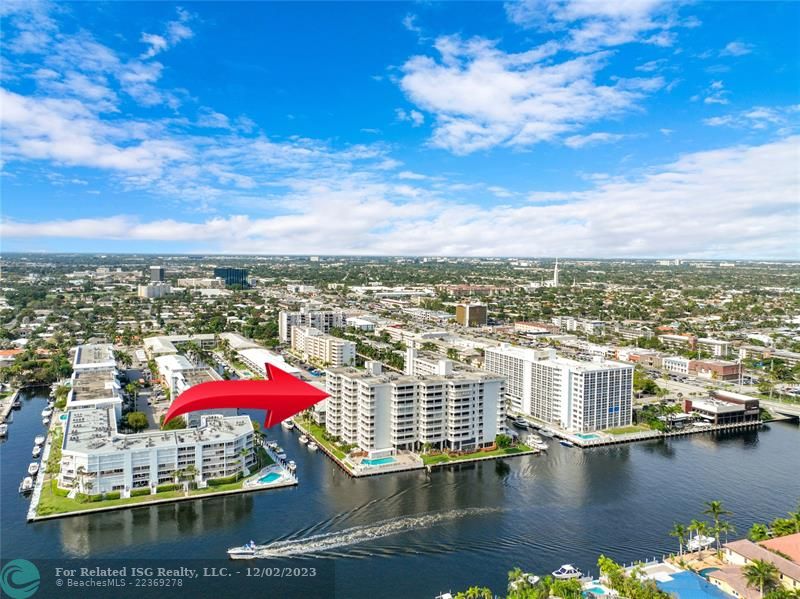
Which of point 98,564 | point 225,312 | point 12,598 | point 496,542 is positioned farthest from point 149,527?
point 225,312

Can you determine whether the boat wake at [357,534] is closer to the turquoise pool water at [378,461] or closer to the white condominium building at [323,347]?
the turquoise pool water at [378,461]

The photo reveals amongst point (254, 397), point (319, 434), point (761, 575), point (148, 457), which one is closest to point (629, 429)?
point (319, 434)

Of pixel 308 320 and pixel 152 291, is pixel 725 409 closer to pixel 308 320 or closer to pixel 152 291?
pixel 308 320

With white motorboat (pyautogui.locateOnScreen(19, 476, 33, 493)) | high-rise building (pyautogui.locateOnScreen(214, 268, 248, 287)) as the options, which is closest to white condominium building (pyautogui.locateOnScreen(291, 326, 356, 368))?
white motorboat (pyautogui.locateOnScreen(19, 476, 33, 493))

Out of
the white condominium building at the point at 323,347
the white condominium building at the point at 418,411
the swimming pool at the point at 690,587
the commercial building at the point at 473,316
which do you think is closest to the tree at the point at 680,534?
the swimming pool at the point at 690,587

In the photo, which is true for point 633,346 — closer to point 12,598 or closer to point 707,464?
point 707,464
